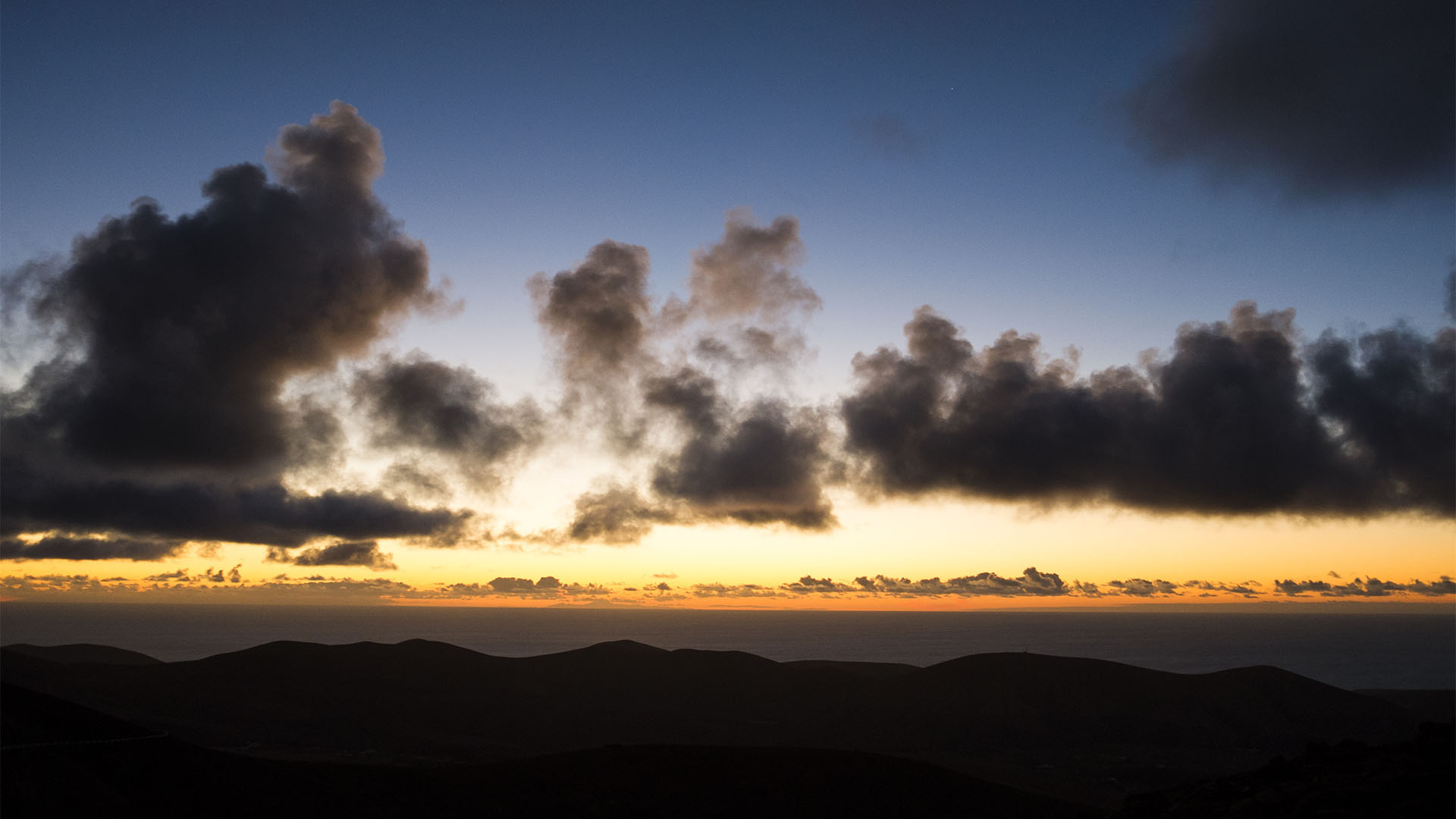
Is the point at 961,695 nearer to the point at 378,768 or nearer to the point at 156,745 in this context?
the point at 378,768

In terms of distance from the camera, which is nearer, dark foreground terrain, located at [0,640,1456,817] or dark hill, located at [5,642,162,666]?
dark foreground terrain, located at [0,640,1456,817]

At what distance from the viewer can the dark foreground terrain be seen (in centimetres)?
3031

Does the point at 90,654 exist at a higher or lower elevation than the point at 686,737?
higher

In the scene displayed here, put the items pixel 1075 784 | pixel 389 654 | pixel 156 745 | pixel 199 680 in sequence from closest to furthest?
pixel 156 745 → pixel 1075 784 → pixel 199 680 → pixel 389 654

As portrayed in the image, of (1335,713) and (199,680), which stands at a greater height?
(199,680)

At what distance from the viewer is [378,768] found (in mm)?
41906

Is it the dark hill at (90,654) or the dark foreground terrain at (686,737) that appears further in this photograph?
the dark hill at (90,654)

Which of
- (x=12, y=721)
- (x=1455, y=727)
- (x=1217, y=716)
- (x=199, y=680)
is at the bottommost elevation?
(x=1217, y=716)

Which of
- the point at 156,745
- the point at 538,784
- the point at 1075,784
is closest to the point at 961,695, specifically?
the point at 1075,784

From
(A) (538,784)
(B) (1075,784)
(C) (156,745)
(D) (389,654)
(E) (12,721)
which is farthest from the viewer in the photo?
(D) (389,654)

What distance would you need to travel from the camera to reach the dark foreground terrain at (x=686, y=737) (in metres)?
30.3

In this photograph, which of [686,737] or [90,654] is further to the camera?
[90,654]

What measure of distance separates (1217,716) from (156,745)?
8365 cm

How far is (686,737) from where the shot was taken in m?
74.4
